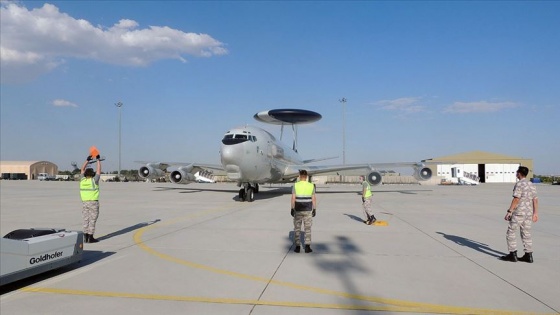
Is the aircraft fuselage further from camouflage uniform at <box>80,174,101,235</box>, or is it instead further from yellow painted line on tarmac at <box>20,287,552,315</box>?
yellow painted line on tarmac at <box>20,287,552,315</box>

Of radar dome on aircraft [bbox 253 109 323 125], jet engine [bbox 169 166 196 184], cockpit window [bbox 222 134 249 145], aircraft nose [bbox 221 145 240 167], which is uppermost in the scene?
radar dome on aircraft [bbox 253 109 323 125]

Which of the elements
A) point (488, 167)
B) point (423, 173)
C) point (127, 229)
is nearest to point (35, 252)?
point (127, 229)

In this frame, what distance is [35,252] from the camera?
5.79 metres

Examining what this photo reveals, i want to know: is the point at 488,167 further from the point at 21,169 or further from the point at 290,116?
the point at 21,169

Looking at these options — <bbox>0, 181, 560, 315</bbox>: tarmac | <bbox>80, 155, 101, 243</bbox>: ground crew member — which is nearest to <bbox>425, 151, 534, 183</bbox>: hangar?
<bbox>0, 181, 560, 315</bbox>: tarmac

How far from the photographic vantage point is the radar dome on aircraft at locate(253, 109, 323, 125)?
212 feet

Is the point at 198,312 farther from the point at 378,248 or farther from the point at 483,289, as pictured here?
the point at 378,248

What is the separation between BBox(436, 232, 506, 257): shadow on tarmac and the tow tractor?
8.81 m

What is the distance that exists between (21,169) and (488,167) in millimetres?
118075

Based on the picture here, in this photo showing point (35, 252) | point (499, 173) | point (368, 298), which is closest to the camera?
point (368, 298)

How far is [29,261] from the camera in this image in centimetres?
569

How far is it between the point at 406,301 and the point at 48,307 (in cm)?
484

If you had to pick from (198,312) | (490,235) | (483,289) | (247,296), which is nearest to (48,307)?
(198,312)

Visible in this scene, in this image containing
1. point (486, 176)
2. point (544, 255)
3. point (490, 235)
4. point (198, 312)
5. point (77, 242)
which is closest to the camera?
point (198, 312)
